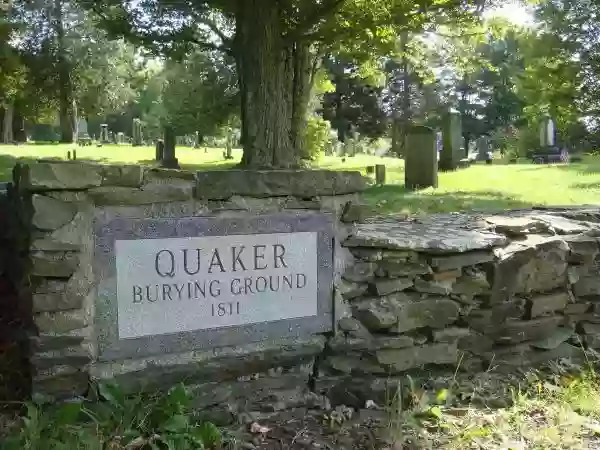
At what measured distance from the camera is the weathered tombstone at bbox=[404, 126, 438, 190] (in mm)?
10336

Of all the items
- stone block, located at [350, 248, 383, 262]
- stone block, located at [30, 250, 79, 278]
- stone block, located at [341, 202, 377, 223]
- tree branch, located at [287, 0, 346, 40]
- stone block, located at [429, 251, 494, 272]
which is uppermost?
tree branch, located at [287, 0, 346, 40]

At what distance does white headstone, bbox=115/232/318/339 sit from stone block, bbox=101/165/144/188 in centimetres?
27

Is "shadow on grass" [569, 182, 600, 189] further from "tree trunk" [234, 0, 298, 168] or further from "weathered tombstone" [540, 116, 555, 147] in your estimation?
"weathered tombstone" [540, 116, 555, 147]

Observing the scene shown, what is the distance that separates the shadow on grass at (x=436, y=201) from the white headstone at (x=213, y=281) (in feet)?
11.5

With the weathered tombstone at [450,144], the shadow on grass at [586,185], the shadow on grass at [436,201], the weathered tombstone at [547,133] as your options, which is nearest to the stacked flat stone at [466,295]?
the shadow on grass at [436,201]

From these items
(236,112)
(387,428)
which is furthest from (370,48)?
(387,428)

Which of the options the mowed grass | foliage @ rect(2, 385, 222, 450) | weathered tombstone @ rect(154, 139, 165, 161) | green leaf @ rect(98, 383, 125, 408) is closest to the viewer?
foliage @ rect(2, 385, 222, 450)

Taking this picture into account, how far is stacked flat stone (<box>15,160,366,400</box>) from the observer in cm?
259

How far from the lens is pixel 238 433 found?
2.89 metres

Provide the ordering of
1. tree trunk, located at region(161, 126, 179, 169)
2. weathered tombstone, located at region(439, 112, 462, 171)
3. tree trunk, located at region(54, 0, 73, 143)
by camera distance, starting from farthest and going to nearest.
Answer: tree trunk, located at region(54, 0, 73, 143) → tree trunk, located at region(161, 126, 179, 169) → weathered tombstone, located at region(439, 112, 462, 171)

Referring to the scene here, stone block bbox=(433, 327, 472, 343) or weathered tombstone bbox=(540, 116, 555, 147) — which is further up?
weathered tombstone bbox=(540, 116, 555, 147)

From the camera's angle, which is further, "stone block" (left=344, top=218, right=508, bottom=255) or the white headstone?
"stone block" (left=344, top=218, right=508, bottom=255)

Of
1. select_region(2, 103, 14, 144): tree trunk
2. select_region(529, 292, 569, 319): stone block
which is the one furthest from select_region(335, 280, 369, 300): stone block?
select_region(2, 103, 14, 144): tree trunk

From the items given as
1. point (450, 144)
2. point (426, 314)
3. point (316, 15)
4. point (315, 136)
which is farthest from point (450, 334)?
point (315, 136)
